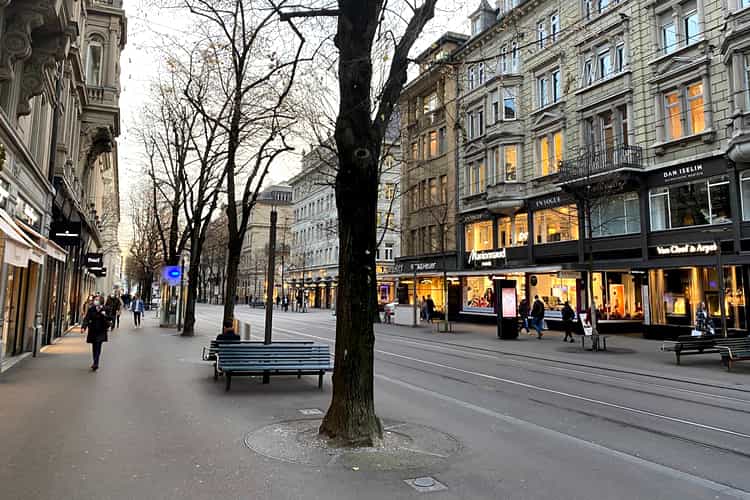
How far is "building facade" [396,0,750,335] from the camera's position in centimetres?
2075

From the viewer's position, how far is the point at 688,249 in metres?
21.6

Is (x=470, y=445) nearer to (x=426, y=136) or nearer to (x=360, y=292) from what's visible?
(x=360, y=292)

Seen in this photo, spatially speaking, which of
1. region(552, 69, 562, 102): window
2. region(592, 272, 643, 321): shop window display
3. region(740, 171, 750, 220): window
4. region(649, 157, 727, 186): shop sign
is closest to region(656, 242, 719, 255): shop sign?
region(740, 171, 750, 220): window

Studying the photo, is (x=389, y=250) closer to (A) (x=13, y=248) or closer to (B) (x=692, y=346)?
(B) (x=692, y=346)

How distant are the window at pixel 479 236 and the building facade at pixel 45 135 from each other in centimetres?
2293

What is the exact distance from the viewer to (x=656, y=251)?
2331 centimetres

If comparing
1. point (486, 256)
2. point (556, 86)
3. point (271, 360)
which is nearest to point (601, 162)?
point (556, 86)

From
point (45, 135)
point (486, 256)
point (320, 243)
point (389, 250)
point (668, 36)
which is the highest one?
point (668, 36)

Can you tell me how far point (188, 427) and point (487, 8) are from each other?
125ft

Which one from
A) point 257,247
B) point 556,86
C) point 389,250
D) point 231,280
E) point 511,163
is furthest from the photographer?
point 257,247

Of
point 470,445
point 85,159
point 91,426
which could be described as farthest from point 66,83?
point 470,445

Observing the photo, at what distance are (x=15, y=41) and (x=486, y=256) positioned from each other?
2699 centimetres

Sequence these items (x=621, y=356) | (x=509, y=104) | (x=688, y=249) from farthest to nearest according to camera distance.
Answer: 1. (x=509, y=104)
2. (x=688, y=249)
3. (x=621, y=356)

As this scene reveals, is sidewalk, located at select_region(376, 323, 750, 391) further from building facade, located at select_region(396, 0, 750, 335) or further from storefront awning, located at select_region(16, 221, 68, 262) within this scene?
storefront awning, located at select_region(16, 221, 68, 262)
